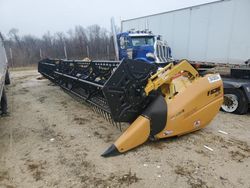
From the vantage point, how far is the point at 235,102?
6.49 m

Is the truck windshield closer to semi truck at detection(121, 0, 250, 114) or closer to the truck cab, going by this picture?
the truck cab

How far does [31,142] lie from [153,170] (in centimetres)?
236

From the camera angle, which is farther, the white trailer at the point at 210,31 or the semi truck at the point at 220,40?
the white trailer at the point at 210,31

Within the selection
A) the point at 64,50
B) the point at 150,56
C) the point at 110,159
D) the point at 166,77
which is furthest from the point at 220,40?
the point at 64,50

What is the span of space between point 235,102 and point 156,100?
2.97 m

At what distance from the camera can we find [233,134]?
5.04 m

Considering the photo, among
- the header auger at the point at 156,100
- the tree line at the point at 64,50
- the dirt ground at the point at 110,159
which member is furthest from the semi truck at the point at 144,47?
the tree line at the point at 64,50

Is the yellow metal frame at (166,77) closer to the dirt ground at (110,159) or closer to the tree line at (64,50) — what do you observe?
the dirt ground at (110,159)

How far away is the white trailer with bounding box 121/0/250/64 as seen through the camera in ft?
24.5

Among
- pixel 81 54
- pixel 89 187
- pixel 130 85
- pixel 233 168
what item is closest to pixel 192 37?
pixel 130 85

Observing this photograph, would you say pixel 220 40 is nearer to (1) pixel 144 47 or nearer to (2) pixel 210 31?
(2) pixel 210 31

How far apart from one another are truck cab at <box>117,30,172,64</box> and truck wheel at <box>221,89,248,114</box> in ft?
14.1

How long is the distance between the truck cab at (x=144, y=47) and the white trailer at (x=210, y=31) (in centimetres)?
41

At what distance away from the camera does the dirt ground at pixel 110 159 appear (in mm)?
3490
